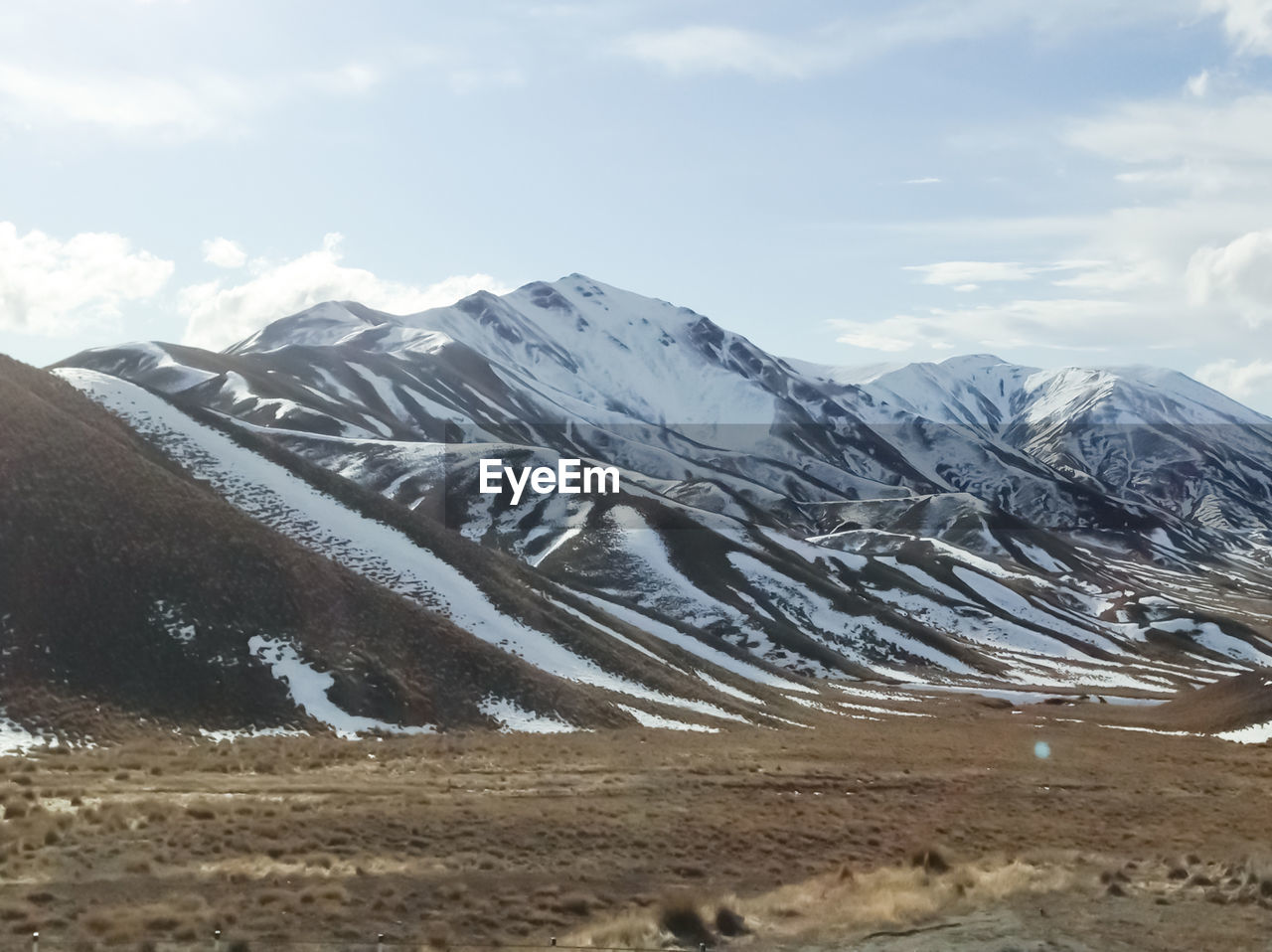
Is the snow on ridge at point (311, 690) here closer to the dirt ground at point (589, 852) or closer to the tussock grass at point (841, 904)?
the dirt ground at point (589, 852)

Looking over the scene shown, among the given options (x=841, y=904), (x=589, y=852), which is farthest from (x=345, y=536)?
(x=841, y=904)

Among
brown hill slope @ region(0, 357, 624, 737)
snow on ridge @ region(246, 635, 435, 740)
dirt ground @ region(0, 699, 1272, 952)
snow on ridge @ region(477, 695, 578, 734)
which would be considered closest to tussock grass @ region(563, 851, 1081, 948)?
dirt ground @ region(0, 699, 1272, 952)

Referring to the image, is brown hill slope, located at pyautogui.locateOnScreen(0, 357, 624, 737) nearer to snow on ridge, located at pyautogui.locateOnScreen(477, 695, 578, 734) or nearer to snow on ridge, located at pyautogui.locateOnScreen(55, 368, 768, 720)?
snow on ridge, located at pyautogui.locateOnScreen(477, 695, 578, 734)

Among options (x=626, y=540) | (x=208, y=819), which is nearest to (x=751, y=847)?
(x=208, y=819)

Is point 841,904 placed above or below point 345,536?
below

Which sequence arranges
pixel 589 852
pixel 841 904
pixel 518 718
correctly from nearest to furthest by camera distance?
pixel 841 904 → pixel 589 852 → pixel 518 718

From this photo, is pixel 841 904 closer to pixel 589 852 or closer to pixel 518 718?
pixel 589 852

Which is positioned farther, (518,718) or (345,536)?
(345,536)
